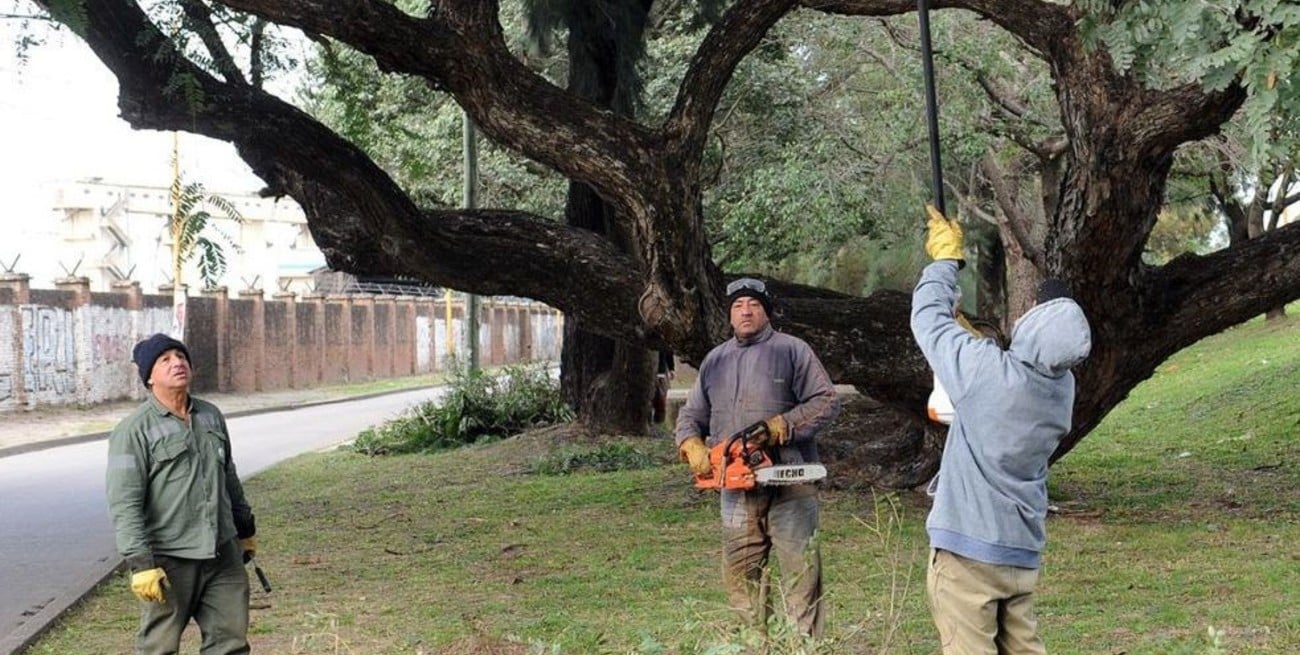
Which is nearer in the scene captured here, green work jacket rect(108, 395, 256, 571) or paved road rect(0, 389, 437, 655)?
green work jacket rect(108, 395, 256, 571)

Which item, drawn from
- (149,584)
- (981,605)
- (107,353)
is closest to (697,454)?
(981,605)

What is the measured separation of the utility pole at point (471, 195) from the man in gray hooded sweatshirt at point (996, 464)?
576 inches

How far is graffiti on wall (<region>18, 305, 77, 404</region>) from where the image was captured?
3117 centimetres

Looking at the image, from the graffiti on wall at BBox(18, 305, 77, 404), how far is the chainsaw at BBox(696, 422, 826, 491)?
28155mm

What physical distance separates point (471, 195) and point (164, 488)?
14.2 metres

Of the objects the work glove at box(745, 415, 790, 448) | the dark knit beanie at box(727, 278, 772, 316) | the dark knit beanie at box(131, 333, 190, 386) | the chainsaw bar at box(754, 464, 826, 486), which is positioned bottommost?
the chainsaw bar at box(754, 464, 826, 486)

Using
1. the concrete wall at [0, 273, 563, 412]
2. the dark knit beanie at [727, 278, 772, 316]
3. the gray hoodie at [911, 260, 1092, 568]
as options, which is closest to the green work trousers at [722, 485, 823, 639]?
the dark knit beanie at [727, 278, 772, 316]

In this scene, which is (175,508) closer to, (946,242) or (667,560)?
(946,242)

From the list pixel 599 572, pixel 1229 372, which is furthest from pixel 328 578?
pixel 1229 372

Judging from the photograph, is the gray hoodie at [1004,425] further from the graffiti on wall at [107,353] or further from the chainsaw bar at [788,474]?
the graffiti on wall at [107,353]

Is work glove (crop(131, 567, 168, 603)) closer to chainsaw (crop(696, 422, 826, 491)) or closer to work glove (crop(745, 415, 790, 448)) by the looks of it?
→ chainsaw (crop(696, 422, 826, 491))

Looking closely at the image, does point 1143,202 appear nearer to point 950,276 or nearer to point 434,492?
point 950,276

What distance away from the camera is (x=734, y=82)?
907 inches

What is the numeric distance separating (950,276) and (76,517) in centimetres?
1205
